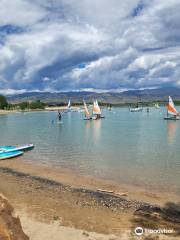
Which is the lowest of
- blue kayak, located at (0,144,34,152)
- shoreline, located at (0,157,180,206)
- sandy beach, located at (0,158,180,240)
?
shoreline, located at (0,157,180,206)

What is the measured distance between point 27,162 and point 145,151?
14.0 meters

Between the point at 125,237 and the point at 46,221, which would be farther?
the point at 46,221

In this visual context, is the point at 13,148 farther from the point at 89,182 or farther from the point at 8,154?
the point at 89,182

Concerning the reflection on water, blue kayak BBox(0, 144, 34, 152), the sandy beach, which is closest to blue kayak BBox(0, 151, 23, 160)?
blue kayak BBox(0, 144, 34, 152)

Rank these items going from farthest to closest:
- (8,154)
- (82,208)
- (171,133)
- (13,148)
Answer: (171,133), (13,148), (8,154), (82,208)

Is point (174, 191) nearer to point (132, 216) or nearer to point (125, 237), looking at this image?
point (132, 216)

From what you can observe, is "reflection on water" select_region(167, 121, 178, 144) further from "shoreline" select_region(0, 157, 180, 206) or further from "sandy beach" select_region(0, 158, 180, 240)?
"sandy beach" select_region(0, 158, 180, 240)

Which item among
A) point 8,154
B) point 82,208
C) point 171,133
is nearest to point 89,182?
point 82,208

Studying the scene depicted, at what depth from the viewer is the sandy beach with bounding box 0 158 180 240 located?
1176 centimetres

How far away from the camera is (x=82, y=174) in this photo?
2402 cm

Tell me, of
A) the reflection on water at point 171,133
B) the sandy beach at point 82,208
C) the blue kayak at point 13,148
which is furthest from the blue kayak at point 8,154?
the reflection on water at point 171,133

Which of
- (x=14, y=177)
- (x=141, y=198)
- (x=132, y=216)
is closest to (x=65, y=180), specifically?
(x=14, y=177)

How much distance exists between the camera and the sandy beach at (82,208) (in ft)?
38.6

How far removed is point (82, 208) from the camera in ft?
48.2
